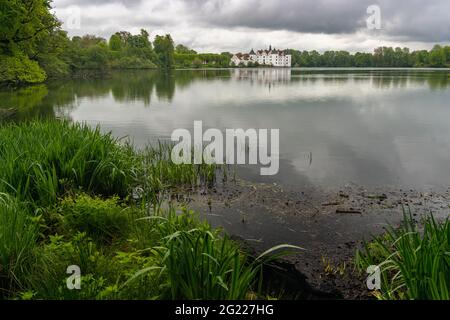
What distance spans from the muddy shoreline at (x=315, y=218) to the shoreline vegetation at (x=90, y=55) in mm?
15099

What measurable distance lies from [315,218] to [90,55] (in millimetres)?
76109

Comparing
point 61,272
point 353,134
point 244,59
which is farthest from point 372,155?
point 244,59

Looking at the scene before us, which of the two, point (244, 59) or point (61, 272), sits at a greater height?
point (244, 59)

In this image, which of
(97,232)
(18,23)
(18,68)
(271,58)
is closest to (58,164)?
(97,232)

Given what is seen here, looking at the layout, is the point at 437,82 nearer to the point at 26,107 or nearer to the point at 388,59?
the point at 26,107

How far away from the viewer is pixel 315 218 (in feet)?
25.4

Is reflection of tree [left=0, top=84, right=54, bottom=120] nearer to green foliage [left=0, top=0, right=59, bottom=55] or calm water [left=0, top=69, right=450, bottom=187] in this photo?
calm water [left=0, top=69, right=450, bottom=187]

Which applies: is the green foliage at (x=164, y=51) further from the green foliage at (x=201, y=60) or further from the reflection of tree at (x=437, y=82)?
the reflection of tree at (x=437, y=82)

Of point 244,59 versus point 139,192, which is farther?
point 244,59

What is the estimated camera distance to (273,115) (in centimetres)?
2283

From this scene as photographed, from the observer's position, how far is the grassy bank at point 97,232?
3.68m

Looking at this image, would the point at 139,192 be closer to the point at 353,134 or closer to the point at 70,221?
the point at 70,221

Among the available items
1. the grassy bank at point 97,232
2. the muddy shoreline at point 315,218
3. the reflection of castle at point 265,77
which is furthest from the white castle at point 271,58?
the grassy bank at point 97,232
